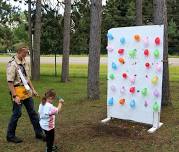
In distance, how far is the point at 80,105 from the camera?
13.0m

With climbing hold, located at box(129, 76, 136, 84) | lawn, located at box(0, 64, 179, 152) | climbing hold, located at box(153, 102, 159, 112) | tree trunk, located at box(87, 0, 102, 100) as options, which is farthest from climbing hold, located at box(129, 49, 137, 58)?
tree trunk, located at box(87, 0, 102, 100)

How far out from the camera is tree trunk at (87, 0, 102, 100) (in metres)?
14.0

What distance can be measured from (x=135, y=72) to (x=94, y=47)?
4.81m

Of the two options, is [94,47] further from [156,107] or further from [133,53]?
[156,107]

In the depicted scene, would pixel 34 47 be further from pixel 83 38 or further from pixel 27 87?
pixel 27 87

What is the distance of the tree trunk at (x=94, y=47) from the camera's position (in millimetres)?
13977

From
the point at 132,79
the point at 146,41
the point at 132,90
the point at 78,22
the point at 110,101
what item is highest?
the point at 78,22

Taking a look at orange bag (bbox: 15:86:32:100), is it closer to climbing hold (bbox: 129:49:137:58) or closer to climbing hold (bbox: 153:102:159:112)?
climbing hold (bbox: 129:49:137:58)

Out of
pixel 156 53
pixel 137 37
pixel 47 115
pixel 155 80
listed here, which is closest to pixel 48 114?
pixel 47 115

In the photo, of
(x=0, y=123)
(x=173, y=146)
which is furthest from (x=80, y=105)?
(x=173, y=146)

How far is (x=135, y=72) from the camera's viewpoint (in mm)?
9453

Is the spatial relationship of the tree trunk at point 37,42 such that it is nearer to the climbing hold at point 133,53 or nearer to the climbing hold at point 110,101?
the climbing hold at point 110,101

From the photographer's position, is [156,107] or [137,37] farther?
[137,37]

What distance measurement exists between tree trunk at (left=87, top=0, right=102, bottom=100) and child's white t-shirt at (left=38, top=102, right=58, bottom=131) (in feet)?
20.7
